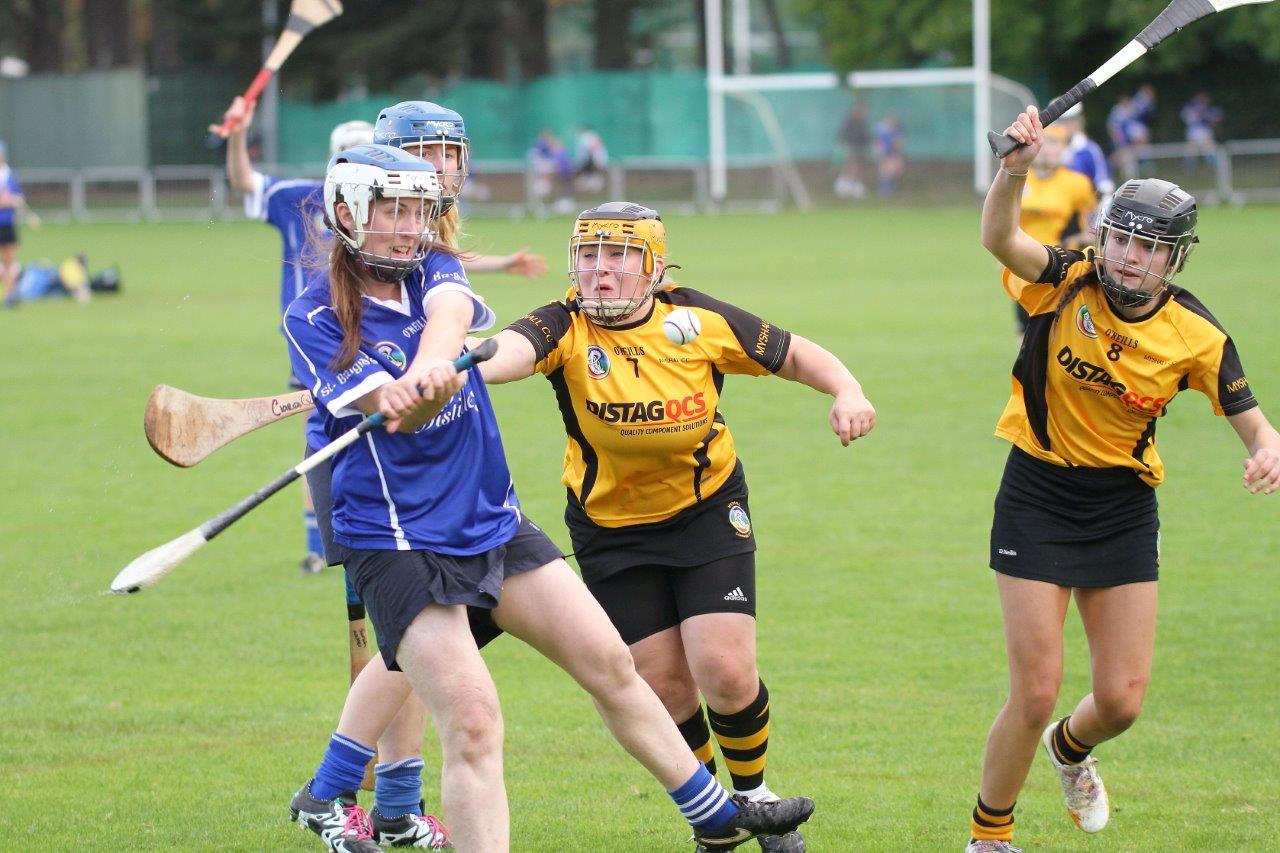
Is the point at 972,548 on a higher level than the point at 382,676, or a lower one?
lower

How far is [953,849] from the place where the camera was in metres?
5.29

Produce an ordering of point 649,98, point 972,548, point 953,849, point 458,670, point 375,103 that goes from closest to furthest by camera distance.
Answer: point 458,670 < point 953,849 < point 972,548 < point 649,98 < point 375,103

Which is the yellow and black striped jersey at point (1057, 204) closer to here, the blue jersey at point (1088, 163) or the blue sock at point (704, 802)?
the blue jersey at point (1088, 163)

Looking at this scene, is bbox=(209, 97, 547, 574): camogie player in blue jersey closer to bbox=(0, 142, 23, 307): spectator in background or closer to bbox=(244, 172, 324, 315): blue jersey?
bbox=(244, 172, 324, 315): blue jersey

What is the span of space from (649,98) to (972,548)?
103 feet

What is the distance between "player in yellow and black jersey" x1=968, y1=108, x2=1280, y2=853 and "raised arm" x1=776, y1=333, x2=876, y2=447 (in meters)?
0.58

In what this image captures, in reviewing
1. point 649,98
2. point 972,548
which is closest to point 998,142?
point 972,548

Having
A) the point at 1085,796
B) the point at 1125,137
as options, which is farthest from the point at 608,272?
the point at 1125,137

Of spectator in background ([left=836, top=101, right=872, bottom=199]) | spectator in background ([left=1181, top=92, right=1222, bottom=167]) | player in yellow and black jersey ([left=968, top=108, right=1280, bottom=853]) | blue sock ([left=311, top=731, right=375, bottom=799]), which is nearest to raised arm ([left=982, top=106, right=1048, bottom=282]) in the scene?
player in yellow and black jersey ([left=968, top=108, right=1280, bottom=853])

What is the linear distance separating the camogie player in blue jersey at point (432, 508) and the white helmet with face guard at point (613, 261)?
49 centimetres

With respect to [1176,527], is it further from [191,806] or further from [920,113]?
[920,113]

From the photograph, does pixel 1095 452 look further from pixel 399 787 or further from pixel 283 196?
pixel 283 196

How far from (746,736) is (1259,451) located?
173 cm

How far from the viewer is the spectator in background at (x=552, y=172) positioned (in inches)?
1484
